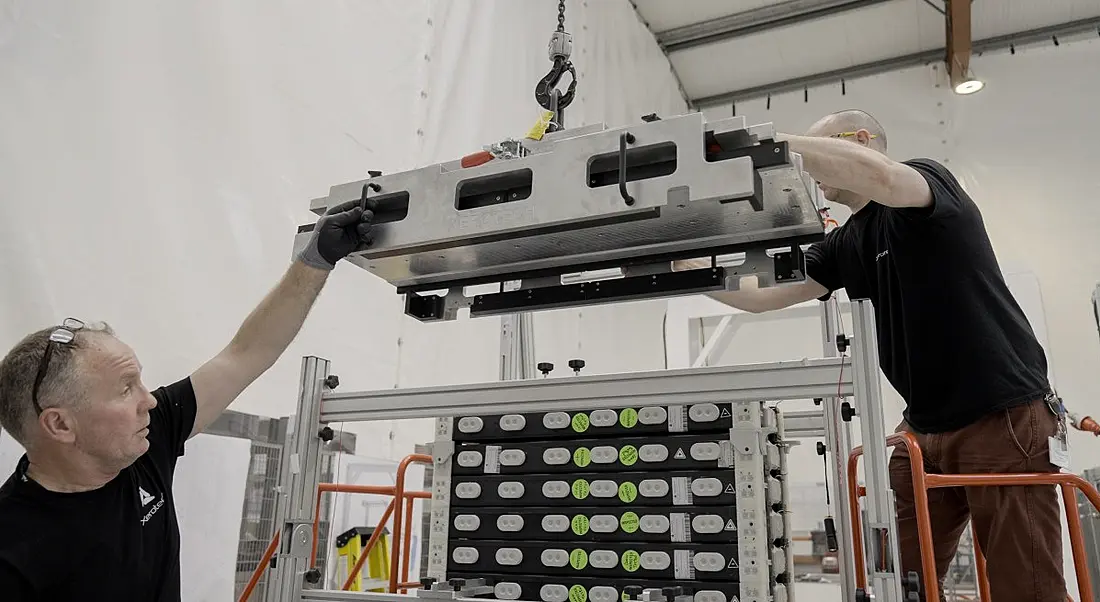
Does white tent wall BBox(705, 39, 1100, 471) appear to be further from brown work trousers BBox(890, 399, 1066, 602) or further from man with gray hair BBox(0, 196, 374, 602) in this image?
man with gray hair BBox(0, 196, 374, 602)

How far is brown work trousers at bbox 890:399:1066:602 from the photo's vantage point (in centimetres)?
166

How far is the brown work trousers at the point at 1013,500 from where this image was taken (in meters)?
1.66

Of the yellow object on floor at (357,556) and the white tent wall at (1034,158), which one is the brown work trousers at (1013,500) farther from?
the white tent wall at (1034,158)

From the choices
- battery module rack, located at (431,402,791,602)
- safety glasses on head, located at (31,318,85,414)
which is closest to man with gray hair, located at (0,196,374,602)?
safety glasses on head, located at (31,318,85,414)

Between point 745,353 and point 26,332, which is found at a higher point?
point 745,353

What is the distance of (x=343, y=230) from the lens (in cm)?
149

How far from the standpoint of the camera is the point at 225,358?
1.85 metres

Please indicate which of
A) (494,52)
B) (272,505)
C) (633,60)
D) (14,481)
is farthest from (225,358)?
(633,60)

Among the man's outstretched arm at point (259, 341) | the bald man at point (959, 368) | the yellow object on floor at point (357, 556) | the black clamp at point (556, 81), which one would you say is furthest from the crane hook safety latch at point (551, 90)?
the yellow object on floor at point (357, 556)

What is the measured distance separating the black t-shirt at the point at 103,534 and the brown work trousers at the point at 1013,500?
1.77 meters

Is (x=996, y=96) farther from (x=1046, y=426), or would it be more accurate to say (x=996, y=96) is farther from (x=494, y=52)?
(x=1046, y=426)

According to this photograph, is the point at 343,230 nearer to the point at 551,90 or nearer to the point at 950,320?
the point at 551,90

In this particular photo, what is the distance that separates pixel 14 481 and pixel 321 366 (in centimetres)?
66

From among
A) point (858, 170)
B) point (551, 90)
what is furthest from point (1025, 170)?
point (551, 90)
